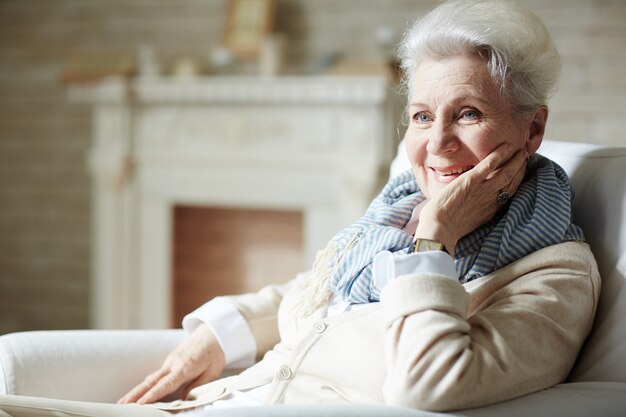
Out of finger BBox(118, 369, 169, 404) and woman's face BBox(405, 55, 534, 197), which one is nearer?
woman's face BBox(405, 55, 534, 197)

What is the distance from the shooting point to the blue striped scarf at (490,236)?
1229 millimetres

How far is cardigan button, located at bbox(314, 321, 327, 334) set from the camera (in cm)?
130

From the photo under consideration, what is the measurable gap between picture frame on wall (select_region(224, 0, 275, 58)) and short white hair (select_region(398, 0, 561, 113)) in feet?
7.05

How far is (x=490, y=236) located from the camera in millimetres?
1257

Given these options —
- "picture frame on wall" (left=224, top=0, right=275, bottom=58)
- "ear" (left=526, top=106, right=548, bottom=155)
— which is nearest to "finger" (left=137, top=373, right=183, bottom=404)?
"ear" (left=526, top=106, right=548, bottom=155)

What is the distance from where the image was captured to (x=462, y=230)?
1.25m

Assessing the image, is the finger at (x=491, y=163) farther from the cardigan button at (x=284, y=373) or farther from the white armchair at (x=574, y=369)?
the cardigan button at (x=284, y=373)

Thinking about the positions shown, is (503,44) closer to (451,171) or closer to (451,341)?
(451,171)

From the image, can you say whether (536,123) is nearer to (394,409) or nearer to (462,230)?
(462,230)

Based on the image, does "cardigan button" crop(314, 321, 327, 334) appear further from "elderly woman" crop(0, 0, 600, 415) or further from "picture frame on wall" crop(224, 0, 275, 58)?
"picture frame on wall" crop(224, 0, 275, 58)

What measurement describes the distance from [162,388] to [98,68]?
8.18 feet

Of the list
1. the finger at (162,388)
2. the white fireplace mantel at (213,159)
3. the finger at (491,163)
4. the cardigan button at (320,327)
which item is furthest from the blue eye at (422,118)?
the white fireplace mantel at (213,159)

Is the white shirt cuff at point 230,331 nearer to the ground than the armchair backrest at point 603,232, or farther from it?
nearer to the ground

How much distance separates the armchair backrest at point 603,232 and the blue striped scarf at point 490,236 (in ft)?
0.19
